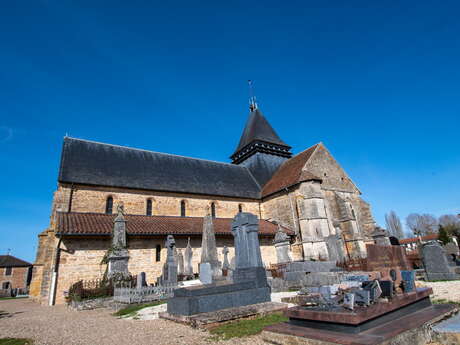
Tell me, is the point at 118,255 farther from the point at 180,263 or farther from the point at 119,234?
the point at 180,263

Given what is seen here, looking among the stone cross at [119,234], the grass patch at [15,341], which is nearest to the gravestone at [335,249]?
the stone cross at [119,234]

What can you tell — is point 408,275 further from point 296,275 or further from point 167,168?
point 167,168

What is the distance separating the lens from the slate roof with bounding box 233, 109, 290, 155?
2755 cm

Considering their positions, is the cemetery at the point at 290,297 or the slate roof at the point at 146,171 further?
the slate roof at the point at 146,171

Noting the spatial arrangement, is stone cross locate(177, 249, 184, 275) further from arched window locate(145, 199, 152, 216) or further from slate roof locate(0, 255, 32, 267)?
slate roof locate(0, 255, 32, 267)

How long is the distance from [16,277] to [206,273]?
39.1 meters

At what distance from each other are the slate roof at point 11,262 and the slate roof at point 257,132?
3475cm

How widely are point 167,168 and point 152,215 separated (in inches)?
192

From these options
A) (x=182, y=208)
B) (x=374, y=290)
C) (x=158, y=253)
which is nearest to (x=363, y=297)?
(x=374, y=290)

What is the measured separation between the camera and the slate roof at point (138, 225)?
13461 mm

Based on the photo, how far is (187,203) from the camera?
19766mm

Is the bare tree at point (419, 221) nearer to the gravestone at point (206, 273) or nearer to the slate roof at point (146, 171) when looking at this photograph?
the slate roof at point (146, 171)

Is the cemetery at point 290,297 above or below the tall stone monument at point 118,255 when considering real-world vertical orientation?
below

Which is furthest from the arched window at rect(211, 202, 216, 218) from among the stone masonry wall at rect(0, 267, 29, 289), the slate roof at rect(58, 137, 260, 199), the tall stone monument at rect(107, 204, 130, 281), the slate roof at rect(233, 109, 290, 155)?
the stone masonry wall at rect(0, 267, 29, 289)
